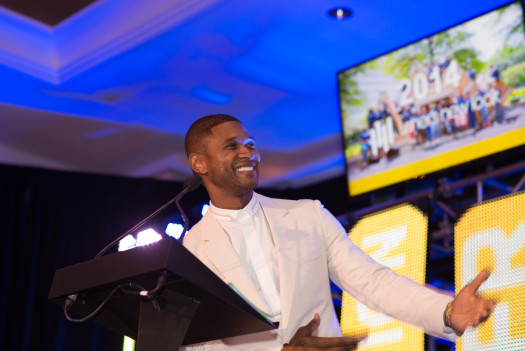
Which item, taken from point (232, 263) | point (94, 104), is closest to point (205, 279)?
point (232, 263)

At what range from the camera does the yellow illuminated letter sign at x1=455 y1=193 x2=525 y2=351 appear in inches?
136

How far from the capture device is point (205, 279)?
188 centimetres

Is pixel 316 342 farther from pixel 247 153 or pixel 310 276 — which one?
pixel 247 153

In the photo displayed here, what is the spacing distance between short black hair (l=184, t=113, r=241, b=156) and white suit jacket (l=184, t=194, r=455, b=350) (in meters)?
0.32

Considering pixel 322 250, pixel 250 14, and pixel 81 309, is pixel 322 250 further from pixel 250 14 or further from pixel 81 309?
pixel 250 14

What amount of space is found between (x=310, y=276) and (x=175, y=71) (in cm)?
339

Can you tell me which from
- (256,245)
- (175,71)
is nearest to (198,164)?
(256,245)

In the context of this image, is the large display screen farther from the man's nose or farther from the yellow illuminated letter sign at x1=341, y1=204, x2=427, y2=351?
the man's nose

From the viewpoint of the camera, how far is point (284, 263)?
2.46 metres

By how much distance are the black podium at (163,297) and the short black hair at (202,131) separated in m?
0.93

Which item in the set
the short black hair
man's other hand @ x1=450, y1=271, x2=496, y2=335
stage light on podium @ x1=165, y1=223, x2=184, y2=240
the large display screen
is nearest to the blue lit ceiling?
the large display screen

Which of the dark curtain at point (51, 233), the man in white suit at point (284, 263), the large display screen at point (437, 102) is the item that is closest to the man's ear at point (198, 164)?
the man in white suit at point (284, 263)

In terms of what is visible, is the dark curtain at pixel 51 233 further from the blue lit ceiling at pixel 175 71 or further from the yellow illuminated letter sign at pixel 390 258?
the yellow illuminated letter sign at pixel 390 258

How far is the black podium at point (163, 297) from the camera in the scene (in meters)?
1.85
